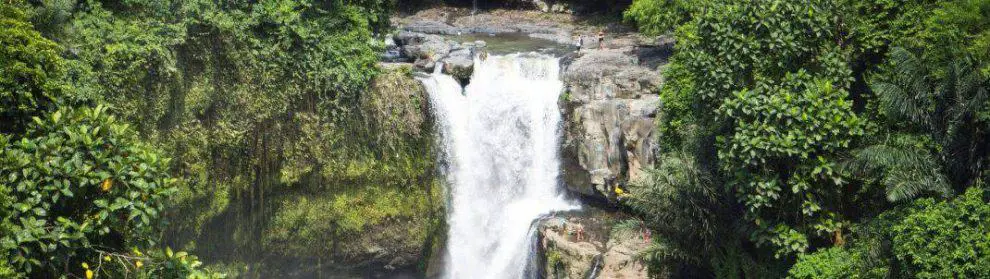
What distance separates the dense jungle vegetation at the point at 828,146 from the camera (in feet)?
39.6

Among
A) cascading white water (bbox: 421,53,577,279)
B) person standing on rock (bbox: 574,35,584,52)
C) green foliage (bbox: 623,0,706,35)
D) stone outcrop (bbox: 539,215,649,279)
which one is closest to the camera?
stone outcrop (bbox: 539,215,649,279)

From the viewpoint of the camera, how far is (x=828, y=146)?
13344mm

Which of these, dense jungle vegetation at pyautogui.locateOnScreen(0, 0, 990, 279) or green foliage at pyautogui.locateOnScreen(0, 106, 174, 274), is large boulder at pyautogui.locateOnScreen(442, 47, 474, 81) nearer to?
dense jungle vegetation at pyautogui.locateOnScreen(0, 0, 990, 279)

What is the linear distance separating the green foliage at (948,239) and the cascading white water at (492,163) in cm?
819

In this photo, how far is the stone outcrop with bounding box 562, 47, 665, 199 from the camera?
17172 millimetres


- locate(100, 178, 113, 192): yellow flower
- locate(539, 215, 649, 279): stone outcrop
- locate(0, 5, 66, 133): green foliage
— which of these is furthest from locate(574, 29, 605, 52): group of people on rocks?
locate(100, 178, 113, 192): yellow flower

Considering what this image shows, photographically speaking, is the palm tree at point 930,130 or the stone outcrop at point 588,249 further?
the stone outcrop at point 588,249

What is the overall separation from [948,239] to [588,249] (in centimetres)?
682

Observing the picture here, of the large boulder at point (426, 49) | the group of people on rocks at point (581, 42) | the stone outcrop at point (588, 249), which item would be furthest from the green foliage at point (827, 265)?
the group of people on rocks at point (581, 42)

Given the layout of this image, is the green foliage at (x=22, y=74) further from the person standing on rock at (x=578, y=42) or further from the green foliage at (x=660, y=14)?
the person standing on rock at (x=578, y=42)

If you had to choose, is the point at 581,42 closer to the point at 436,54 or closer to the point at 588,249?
the point at 436,54

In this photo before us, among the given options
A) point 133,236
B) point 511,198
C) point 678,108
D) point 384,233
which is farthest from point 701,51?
point 133,236

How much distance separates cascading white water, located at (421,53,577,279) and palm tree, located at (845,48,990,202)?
755cm

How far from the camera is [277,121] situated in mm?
17234
